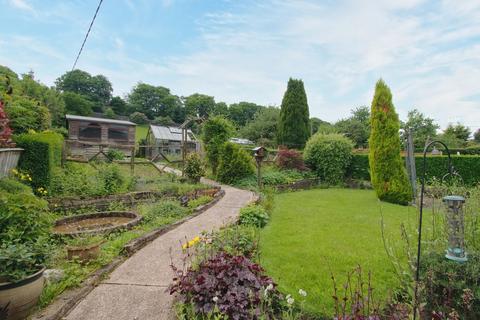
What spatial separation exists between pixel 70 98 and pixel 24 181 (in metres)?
35.8

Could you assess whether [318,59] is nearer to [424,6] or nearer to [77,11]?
[424,6]

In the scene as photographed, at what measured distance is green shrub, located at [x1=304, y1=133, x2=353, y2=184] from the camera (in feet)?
41.1

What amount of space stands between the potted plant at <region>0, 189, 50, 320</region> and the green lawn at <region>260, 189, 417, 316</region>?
7.75 feet

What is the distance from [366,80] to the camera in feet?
35.2

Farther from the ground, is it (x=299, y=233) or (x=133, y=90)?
(x=133, y=90)

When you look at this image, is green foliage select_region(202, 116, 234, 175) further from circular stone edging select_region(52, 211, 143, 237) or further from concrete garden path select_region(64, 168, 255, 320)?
concrete garden path select_region(64, 168, 255, 320)

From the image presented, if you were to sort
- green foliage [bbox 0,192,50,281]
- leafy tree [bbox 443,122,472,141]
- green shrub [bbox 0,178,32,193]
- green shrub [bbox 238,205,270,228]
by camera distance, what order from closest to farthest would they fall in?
green foliage [bbox 0,192,50,281]
green shrub [bbox 0,178,32,193]
green shrub [bbox 238,205,270,228]
leafy tree [bbox 443,122,472,141]

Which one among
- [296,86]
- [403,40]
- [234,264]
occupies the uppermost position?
[296,86]

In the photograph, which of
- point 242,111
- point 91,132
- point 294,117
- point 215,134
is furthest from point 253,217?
point 242,111

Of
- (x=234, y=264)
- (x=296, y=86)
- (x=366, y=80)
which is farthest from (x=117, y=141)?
(x=234, y=264)

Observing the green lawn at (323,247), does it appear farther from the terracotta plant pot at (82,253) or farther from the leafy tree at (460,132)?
the leafy tree at (460,132)

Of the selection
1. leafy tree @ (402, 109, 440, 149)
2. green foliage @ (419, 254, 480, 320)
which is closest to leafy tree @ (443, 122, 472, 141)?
leafy tree @ (402, 109, 440, 149)

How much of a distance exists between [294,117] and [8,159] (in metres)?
19.2

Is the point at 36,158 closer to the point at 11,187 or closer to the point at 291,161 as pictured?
the point at 11,187
